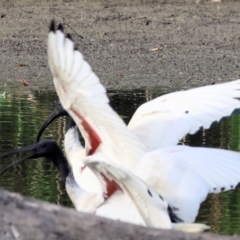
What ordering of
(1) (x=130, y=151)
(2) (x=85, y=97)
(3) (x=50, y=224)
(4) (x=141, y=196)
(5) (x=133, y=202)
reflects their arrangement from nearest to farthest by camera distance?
1. (3) (x=50, y=224)
2. (4) (x=141, y=196)
3. (5) (x=133, y=202)
4. (2) (x=85, y=97)
5. (1) (x=130, y=151)

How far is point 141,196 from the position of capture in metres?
5.21

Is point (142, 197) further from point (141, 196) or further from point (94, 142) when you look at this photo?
point (94, 142)

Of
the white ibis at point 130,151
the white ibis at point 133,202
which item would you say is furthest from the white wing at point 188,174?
the white ibis at point 133,202

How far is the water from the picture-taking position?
694cm

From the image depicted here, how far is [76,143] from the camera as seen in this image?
761cm

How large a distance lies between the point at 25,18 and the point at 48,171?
27.3 ft

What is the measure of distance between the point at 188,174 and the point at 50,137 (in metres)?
3.67

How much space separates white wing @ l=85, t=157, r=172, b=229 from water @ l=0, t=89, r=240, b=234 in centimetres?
115

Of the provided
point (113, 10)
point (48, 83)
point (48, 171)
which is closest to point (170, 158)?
point (48, 171)

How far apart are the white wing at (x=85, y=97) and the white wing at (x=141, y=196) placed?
1.61 feet

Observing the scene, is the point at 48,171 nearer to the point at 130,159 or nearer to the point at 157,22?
the point at 130,159

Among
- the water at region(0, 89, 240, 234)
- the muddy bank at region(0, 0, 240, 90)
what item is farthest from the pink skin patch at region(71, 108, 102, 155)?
the muddy bank at region(0, 0, 240, 90)

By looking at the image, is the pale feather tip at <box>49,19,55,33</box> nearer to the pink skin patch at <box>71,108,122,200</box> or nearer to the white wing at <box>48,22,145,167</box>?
the white wing at <box>48,22,145,167</box>

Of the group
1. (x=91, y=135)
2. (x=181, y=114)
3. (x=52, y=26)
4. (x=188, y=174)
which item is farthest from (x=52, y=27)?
(x=181, y=114)
